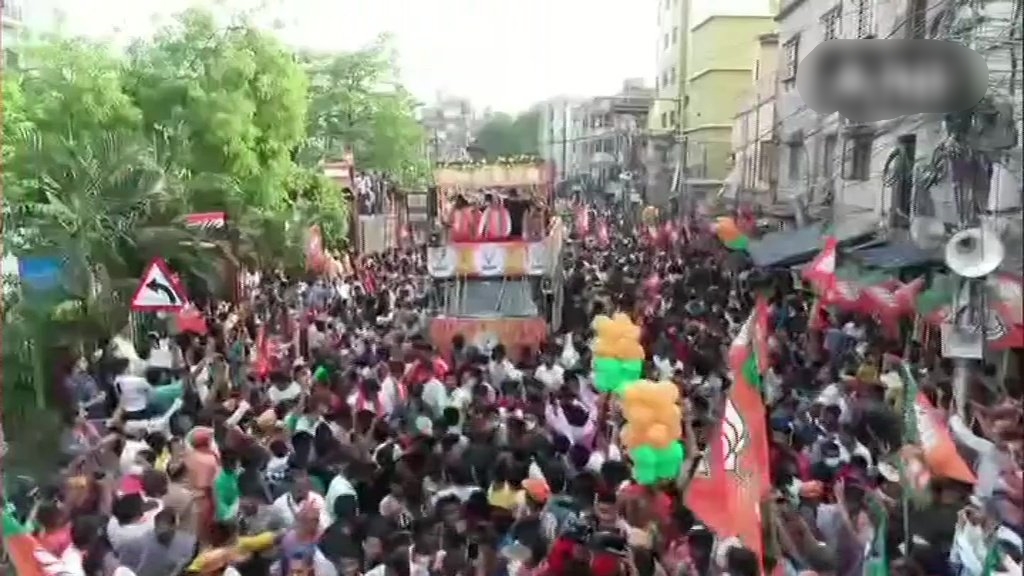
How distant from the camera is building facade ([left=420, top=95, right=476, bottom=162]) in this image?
384 cm

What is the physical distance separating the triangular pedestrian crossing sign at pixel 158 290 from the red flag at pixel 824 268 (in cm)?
185

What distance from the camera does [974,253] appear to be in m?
3.09

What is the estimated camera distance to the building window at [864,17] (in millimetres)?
3309

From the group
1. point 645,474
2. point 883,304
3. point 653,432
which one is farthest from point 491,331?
point 883,304

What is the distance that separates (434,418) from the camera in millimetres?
3975

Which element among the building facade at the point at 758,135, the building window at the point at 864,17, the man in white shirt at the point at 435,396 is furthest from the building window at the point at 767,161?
the man in white shirt at the point at 435,396

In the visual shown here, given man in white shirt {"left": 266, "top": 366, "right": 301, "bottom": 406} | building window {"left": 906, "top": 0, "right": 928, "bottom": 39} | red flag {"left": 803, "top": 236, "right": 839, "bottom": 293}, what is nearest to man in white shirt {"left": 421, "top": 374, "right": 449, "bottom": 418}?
man in white shirt {"left": 266, "top": 366, "right": 301, "bottom": 406}

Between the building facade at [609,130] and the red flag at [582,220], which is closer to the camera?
the building facade at [609,130]

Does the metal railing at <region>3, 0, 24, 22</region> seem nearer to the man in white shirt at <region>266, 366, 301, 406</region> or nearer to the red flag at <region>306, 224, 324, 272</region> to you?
the red flag at <region>306, 224, 324, 272</region>

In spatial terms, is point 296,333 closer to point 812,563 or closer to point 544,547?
point 544,547

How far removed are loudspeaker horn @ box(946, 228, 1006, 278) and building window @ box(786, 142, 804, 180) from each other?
20.7 inches

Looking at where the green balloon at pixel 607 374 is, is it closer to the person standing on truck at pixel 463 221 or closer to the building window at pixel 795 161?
the person standing on truck at pixel 463 221

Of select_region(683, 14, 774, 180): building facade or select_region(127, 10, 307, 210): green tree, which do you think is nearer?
select_region(683, 14, 774, 180): building facade

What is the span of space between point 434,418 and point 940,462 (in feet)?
5.15
